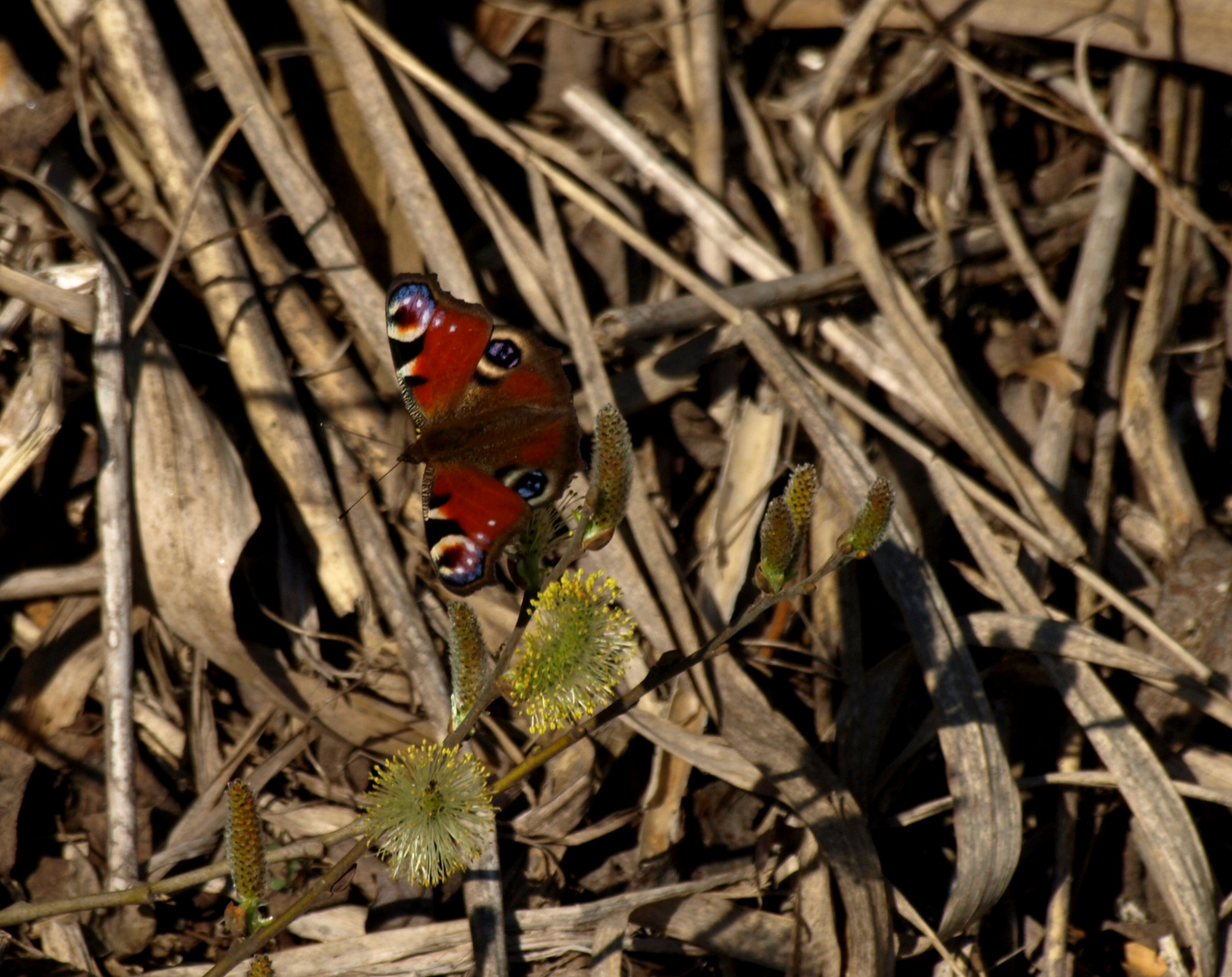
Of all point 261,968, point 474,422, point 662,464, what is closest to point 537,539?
point 474,422

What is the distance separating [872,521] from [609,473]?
32cm

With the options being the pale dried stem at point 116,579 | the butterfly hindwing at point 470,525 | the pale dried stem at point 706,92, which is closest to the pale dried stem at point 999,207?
the pale dried stem at point 706,92

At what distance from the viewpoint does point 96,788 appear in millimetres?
1856

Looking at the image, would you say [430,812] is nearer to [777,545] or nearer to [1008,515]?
[777,545]

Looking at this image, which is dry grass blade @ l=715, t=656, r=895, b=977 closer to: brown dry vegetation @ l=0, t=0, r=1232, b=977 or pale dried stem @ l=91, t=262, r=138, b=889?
brown dry vegetation @ l=0, t=0, r=1232, b=977

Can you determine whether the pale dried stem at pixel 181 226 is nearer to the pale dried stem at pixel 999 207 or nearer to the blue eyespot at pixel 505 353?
the blue eyespot at pixel 505 353

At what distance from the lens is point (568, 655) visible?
1.23m

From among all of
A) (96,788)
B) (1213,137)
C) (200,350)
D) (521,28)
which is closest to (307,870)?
(96,788)

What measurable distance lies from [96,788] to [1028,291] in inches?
86.0

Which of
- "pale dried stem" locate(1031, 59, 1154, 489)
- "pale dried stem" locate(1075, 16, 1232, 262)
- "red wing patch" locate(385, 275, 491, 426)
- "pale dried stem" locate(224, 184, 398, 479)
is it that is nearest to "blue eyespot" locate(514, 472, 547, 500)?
"red wing patch" locate(385, 275, 491, 426)

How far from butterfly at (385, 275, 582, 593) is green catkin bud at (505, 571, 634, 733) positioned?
0.40 feet

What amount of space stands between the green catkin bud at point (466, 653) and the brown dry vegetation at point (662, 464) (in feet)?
1.93

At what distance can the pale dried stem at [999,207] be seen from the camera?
219 centimetres

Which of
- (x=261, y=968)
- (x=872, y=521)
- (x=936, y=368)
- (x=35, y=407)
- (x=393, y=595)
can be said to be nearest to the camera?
(x=261, y=968)
